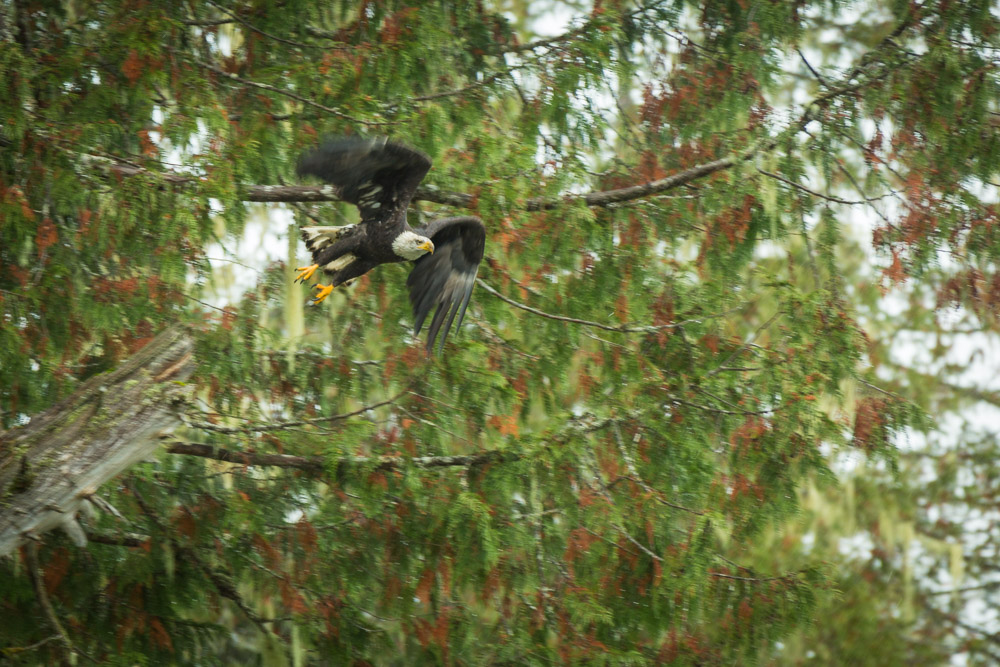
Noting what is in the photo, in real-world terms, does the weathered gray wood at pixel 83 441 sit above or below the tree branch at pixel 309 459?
below

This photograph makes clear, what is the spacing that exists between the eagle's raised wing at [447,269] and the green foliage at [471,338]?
148mm

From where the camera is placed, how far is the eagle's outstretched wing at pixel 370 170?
4215 millimetres

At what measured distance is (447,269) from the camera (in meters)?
4.68

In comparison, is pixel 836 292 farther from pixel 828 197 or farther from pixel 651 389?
pixel 651 389

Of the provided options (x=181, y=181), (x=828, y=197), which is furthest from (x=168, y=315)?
(x=828, y=197)

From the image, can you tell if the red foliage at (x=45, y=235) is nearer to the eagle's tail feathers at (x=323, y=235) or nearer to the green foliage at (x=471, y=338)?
the green foliage at (x=471, y=338)

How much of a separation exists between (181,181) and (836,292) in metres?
3.12

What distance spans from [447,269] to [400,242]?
10.3 inches

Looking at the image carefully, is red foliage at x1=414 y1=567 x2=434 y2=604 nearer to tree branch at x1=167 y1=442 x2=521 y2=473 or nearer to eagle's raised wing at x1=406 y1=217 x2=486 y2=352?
tree branch at x1=167 y1=442 x2=521 y2=473

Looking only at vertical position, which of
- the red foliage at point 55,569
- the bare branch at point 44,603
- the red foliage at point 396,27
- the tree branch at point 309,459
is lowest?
the bare branch at point 44,603

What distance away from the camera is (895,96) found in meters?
4.71

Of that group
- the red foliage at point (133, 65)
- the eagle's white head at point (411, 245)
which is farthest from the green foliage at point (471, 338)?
the eagle's white head at point (411, 245)

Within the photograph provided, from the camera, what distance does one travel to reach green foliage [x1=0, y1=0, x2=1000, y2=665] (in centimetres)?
423

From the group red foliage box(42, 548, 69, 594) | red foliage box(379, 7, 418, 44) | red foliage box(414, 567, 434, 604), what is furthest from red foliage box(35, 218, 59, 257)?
red foliage box(414, 567, 434, 604)
